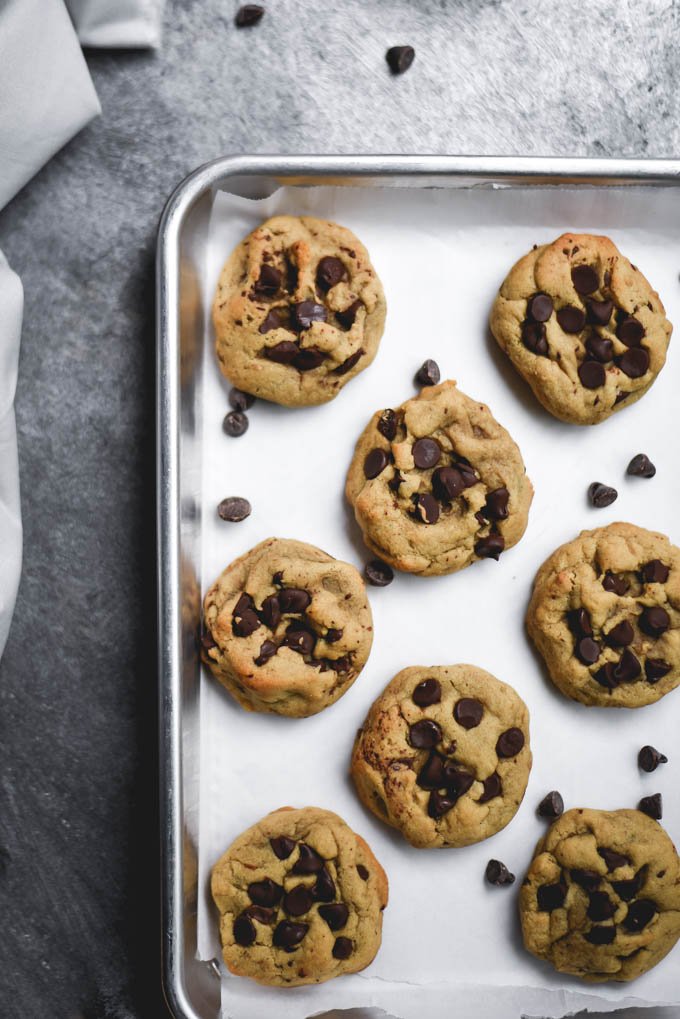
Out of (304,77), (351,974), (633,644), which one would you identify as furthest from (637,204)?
(351,974)

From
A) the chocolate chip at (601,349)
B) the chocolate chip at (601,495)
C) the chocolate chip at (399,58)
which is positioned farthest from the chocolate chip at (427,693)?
the chocolate chip at (399,58)

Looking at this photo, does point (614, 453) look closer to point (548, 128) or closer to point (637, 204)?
point (637, 204)

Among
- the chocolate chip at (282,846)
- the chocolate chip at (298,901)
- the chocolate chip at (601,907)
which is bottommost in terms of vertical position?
the chocolate chip at (601,907)

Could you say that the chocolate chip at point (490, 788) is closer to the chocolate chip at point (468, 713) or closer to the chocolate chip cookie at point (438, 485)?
the chocolate chip at point (468, 713)

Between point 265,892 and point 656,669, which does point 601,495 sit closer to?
point 656,669

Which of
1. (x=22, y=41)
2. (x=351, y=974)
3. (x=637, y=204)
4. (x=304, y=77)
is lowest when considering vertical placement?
(x=351, y=974)
